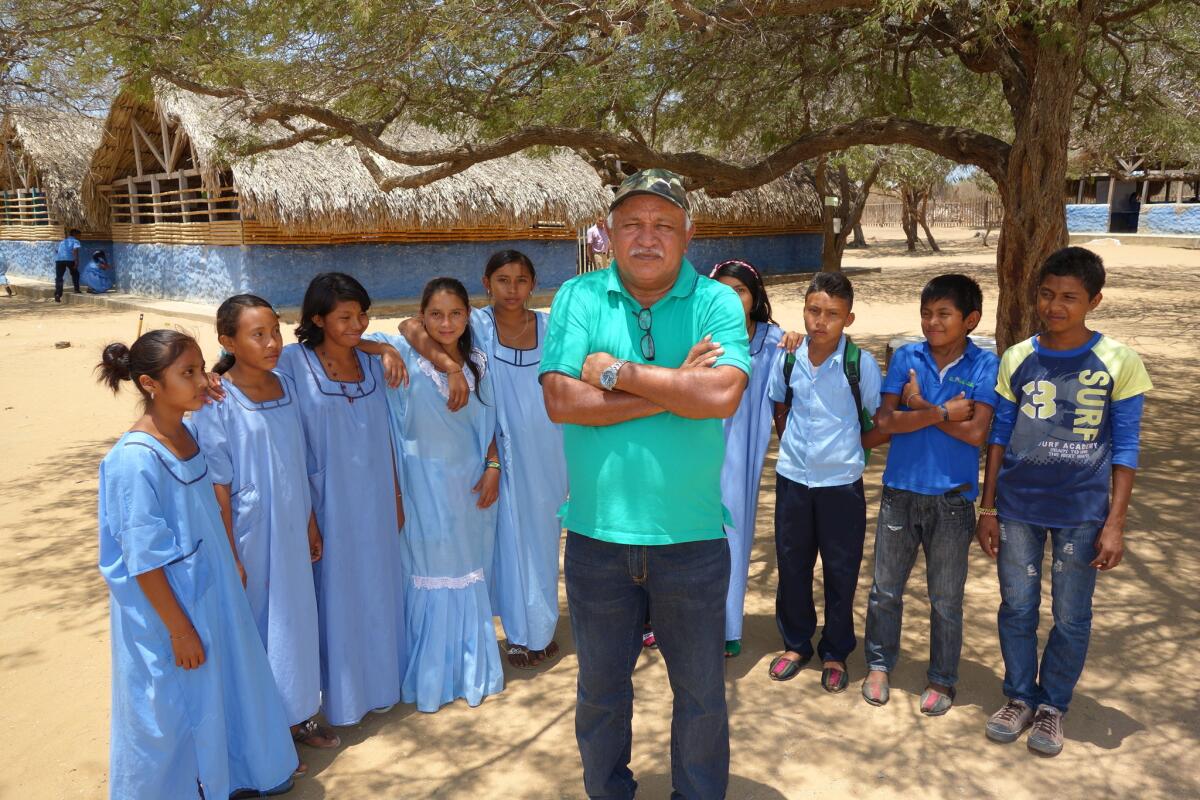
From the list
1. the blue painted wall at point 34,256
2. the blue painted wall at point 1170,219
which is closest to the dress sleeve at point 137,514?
the blue painted wall at point 34,256

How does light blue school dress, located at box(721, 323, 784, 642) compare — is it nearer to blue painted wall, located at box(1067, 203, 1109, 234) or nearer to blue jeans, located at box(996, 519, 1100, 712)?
blue jeans, located at box(996, 519, 1100, 712)

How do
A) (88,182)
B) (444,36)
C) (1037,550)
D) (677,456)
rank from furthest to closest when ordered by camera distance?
(88,182) < (444,36) < (1037,550) < (677,456)

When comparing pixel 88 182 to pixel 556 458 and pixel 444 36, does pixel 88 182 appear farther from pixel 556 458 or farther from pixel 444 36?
pixel 556 458

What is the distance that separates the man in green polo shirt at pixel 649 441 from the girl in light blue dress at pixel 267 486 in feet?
3.49

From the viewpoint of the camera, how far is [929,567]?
3.04m

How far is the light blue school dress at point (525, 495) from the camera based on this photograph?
3361mm

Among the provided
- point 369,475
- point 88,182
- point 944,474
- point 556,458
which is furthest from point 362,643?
point 88,182

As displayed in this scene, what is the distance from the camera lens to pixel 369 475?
3.01 metres

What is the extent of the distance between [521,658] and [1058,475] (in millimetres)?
2068

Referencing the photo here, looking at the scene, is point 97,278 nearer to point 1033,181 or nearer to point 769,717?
point 1033,181

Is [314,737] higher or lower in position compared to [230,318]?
lower

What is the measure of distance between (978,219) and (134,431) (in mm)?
44277

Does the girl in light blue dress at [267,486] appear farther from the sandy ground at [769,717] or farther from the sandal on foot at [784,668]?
the sandal on foot at [784,668]

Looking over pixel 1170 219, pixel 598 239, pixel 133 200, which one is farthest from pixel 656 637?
pixel 1170 219
